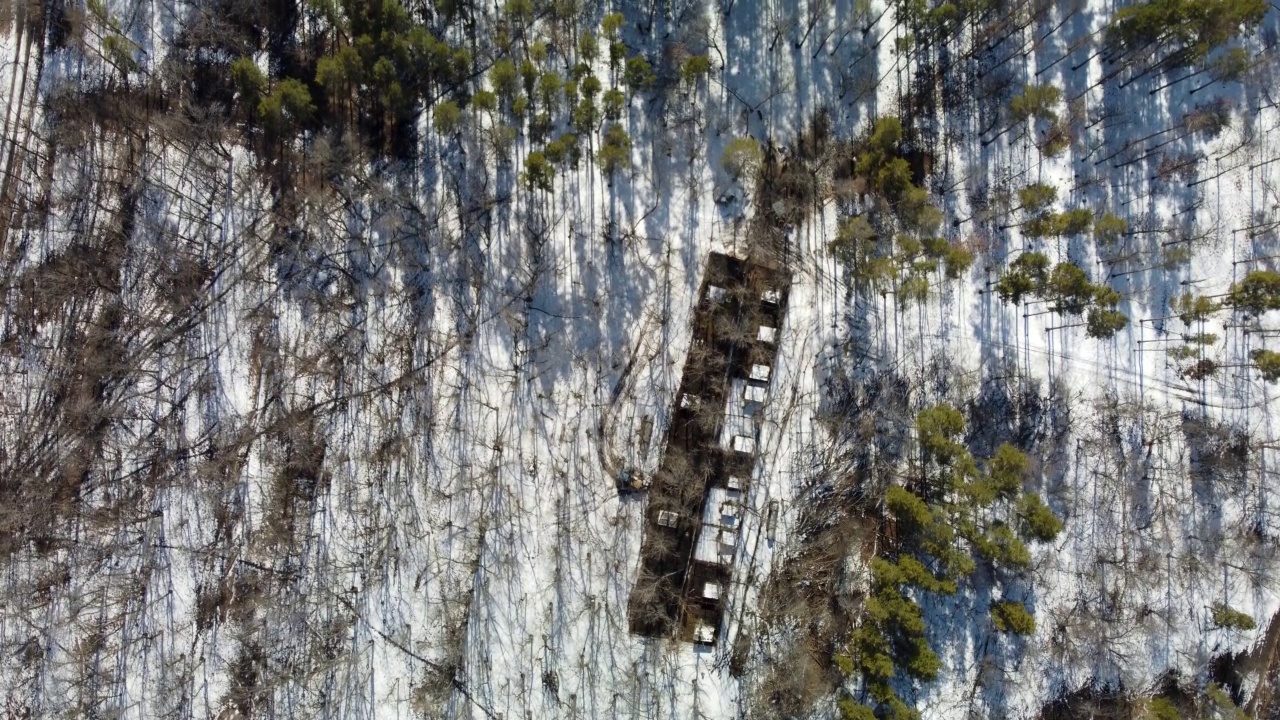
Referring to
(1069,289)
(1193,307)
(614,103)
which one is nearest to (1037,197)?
(1069,289)

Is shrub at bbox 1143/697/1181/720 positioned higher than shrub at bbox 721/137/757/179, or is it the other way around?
shrub at bbox 721/137/757/179

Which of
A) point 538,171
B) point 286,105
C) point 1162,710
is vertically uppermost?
point 286,105

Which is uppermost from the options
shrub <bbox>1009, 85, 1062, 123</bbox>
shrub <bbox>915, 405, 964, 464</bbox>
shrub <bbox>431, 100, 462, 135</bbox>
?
shrub <bbox>1009, 85, 1062, 123</bbox>

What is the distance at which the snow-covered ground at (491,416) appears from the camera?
17344 mm

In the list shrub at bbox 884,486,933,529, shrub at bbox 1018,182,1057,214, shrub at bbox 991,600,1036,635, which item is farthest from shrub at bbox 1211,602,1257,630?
shrub at bbox 1018,182,1057,214

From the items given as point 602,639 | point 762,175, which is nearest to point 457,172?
point 762,175

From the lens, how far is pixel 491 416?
1753 cm

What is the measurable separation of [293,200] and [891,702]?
1795cm

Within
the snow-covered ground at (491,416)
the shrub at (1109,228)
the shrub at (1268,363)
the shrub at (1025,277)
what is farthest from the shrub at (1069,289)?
the shrub at (1268,363)

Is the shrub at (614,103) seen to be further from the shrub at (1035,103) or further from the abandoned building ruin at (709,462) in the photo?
the shrub at (1035,103)

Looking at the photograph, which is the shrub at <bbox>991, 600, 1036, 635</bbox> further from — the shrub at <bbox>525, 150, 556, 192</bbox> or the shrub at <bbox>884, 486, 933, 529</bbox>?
the shrub at <bbox>525, 150, 556, 192</bbox>

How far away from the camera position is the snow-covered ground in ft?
56.9

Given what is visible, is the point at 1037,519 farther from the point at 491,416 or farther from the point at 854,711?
the point at 491,416

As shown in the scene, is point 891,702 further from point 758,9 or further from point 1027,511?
point 758,9
